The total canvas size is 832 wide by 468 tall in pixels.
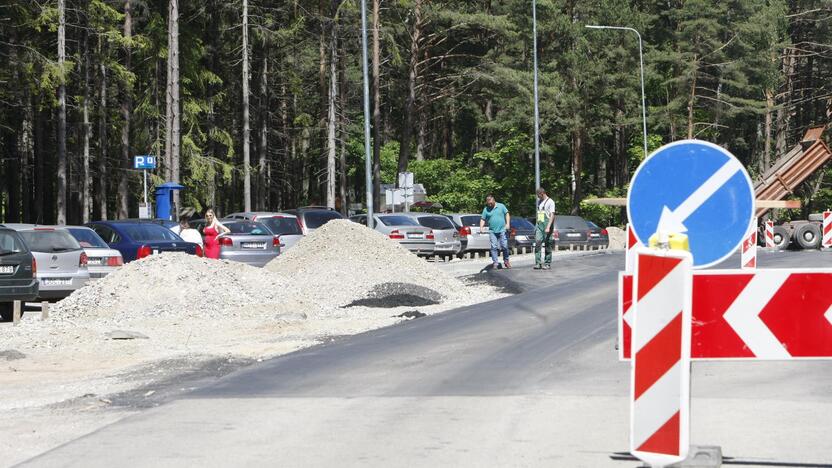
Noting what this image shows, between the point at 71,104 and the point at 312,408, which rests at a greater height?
the point at 71,104

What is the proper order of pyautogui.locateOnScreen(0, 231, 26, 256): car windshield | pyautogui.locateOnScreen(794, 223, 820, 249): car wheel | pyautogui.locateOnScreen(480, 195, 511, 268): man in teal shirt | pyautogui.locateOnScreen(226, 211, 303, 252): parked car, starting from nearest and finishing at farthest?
pyautogui.locateOnScreen(0, 231, 26, 256): car windshield, pyautogui.locateOnScreen(480, 195, 511, 268): man in teal shirt, pyautogui.locateOnScreen(226, 211, 303, 252): parked car, pyautogui.locateOnScreen(794, 223, 820, 249): car wheel

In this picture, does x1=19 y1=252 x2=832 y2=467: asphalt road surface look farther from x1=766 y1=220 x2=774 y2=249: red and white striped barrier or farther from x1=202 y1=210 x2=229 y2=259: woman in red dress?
x1=766 y1=220 x2=774 y2=249: red and white striped barrier

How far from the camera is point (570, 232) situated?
50594 mm

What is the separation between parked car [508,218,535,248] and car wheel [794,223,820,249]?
388 inches

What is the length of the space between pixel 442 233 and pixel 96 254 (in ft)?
63.3

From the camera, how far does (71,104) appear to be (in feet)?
176

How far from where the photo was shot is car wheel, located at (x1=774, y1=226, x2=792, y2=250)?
45938mm

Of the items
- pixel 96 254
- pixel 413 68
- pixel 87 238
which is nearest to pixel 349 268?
pixel 96 254

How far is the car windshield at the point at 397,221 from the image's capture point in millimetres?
42000

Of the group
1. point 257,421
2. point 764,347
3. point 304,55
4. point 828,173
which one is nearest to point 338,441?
point 257,421

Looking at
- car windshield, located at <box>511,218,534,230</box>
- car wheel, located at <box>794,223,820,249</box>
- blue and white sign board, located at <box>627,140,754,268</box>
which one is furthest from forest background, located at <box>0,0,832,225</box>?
blue and white sign board, located at <box>627,140,754,268</box>

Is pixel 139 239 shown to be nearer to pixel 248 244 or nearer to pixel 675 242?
pixel 248 244

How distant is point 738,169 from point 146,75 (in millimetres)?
51581

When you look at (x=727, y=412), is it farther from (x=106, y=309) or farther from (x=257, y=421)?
(x=106, y=309)
